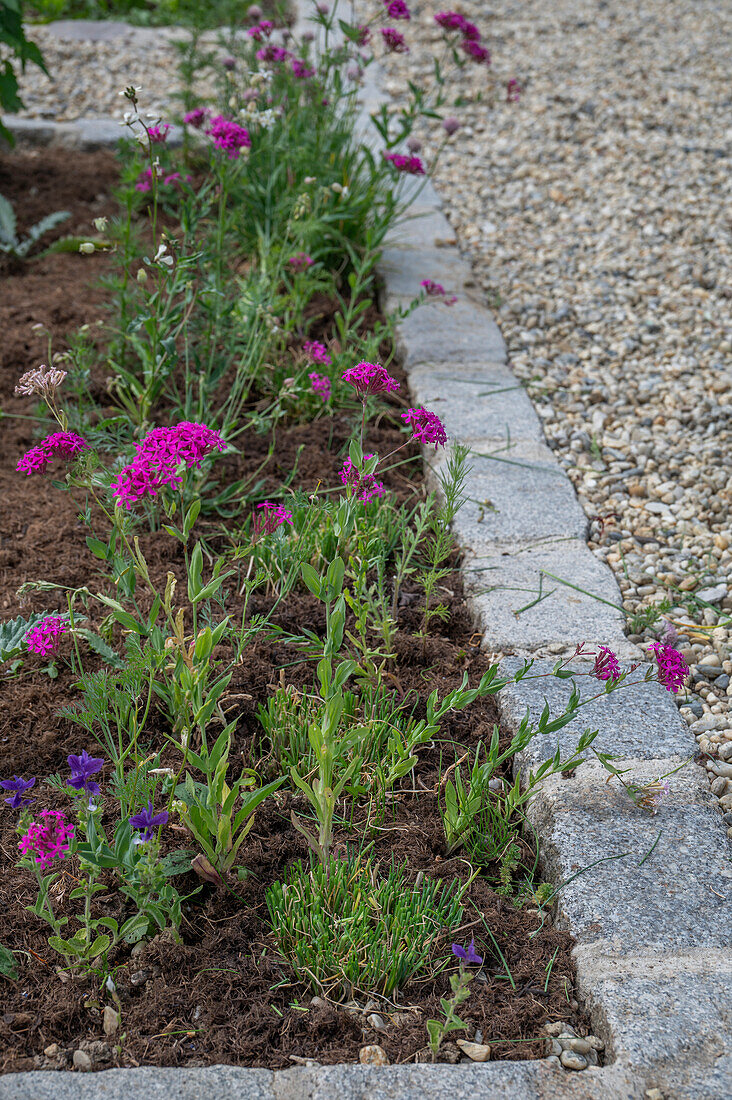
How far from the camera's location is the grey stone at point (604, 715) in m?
1.89

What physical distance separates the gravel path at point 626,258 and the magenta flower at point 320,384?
2.57 ft

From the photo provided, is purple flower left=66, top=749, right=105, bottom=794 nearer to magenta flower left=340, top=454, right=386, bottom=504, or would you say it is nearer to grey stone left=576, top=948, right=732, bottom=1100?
magenta flower left=340, top=454, right=386, bottom=504

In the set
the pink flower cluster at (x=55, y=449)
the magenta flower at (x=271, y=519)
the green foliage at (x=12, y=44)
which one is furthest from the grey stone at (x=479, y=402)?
the green foliage at (x=12, y=44)

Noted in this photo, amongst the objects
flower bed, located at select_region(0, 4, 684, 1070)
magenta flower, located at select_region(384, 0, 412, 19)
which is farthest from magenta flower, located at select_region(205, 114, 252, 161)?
magenta flower, located at select_region(384, 0, 412, 19)

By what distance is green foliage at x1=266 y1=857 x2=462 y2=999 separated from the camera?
1.48 metres

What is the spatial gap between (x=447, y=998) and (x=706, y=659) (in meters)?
1.13

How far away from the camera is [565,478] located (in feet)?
9.05

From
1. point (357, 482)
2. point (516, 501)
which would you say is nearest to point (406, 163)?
point (516, 501)

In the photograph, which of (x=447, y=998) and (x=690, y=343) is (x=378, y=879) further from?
(x=690, y=343)

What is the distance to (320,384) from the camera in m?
2.73

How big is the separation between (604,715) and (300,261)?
197 centimetres

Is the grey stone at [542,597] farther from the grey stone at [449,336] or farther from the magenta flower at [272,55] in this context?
the magenta flower at [272,55]

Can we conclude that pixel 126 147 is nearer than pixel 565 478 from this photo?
No

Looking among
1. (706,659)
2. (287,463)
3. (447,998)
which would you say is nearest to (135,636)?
(447,998)
